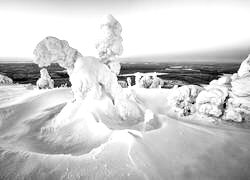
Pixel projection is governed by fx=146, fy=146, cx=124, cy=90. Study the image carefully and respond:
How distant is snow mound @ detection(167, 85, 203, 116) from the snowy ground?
5.82 feet

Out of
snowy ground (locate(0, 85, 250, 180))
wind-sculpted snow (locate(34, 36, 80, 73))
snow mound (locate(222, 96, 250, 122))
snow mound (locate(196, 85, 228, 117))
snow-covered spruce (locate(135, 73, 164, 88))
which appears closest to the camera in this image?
snowy ground (locate(0, 85, 250, 180))

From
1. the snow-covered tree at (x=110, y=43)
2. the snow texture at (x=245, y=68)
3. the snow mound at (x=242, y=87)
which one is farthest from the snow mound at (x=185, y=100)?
the snow-covered tree at (x=110, y=43)

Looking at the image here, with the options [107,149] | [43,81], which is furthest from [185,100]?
[43,81]

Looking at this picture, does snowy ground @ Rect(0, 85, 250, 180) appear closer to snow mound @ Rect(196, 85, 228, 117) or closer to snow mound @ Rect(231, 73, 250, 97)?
snow mound @ Rect(196, 85, 228, 117)

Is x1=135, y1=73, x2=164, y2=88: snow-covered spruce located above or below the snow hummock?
below

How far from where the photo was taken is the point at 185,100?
9758mm

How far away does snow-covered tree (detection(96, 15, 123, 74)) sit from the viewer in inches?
324

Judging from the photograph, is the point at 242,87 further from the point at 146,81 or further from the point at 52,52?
the point at 146,81

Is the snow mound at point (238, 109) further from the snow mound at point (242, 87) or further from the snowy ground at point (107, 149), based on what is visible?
the snowy ground at point (107, 149)

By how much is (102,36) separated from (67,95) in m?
5.73

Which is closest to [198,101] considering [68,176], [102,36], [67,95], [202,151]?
[202,151]

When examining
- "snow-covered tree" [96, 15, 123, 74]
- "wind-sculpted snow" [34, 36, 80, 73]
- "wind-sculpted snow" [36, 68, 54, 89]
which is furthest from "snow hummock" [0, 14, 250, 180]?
"wind-sculpted snow" [36, 68, 54, 89]

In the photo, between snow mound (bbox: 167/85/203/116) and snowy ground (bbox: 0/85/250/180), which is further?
snow mound (bbox: 167/85/203/116)

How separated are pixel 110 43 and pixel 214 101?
6948mm
